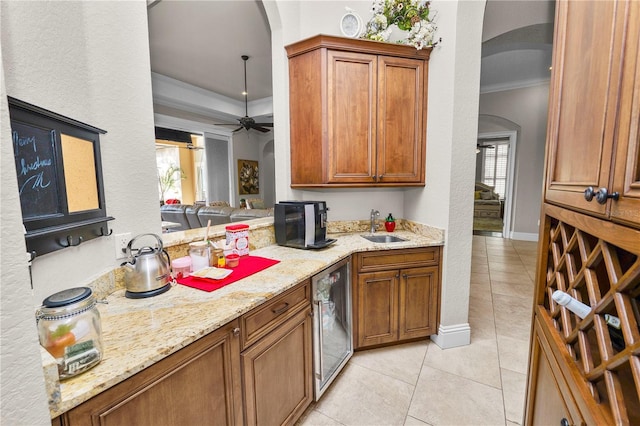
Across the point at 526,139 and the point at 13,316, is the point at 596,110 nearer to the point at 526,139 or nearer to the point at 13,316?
the point at 13,316

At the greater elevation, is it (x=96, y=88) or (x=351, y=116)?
(x=351, y=116)

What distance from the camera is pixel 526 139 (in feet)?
18.1

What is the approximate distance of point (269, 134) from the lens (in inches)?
303

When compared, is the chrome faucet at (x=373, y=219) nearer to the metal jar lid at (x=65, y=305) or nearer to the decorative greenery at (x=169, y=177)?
the metal jar lid at (x=65, y=305)

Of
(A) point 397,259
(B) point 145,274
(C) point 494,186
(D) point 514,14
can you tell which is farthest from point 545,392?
(C) point 494,186

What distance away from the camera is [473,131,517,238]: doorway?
5.90 meters

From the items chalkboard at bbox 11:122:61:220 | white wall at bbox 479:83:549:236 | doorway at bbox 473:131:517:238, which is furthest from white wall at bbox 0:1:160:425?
white wall at bbox 479:83:549:236

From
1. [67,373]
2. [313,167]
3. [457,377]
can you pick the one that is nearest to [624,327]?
[67,373]

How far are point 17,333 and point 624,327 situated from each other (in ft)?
3.85

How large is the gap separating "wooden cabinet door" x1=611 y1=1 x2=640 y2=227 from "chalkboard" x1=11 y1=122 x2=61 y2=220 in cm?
152

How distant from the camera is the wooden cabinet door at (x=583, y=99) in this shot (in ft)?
1.99

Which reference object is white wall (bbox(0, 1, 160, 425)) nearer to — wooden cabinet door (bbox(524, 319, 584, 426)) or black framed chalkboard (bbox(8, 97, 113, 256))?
black framed chalkboard (bbox(8, 97, 113, 256))

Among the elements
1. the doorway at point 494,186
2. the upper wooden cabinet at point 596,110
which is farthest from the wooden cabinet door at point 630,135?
the doorway at point 494,186

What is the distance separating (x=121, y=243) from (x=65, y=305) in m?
0.65
